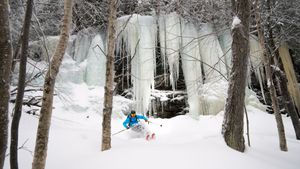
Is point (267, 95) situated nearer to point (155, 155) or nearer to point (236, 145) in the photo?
point (236, 145)

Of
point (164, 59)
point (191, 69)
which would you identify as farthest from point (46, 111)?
point (191, 69)

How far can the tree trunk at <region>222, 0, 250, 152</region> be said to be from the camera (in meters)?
2.76

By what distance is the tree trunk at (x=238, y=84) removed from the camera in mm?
2758

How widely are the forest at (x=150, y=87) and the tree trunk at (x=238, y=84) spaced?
0.01 metres

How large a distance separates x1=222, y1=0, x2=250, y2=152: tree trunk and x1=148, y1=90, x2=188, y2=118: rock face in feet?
17.4

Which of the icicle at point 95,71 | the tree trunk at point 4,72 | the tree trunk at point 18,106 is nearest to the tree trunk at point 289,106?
the icicle at point 95,71

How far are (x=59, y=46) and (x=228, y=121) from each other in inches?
93.8

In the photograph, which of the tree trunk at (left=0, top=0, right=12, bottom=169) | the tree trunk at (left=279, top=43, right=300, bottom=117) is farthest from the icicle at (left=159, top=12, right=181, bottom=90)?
the tree trunk at (left=0, top=0, right=12, bottom=169)

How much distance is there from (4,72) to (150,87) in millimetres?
6737

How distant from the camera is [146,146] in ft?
9.18

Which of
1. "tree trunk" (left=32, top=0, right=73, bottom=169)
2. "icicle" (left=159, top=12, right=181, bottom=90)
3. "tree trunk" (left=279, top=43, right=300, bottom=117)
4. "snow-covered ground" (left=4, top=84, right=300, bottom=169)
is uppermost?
"icicle" (left=159, top=12, right=181, bottom=90)

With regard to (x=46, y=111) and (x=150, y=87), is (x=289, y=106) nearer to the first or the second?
(x=150, y=87)

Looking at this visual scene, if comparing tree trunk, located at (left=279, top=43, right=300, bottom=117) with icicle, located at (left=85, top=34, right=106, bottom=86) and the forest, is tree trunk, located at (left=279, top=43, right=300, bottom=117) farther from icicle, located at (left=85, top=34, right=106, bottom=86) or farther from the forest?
icicle, located at (left=85, top=34, right=106, bottom=86)

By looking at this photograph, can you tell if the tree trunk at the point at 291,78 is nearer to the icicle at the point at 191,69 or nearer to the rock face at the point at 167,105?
the icicle at the point at 191,69
